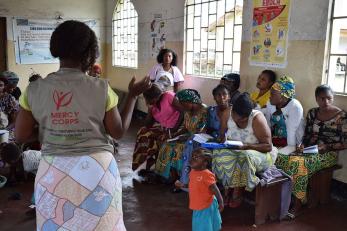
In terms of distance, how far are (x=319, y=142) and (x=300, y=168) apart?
456 mm

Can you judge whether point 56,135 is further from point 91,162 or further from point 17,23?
point 17,23

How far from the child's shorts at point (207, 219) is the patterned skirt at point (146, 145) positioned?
1.67 metres

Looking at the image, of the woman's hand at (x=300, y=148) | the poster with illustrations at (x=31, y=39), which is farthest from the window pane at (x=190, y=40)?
the poster with illustrations at (x=31, y=39)

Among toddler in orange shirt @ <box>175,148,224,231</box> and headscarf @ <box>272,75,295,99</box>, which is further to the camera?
headscarf @ <box>272,75,295,99</box>

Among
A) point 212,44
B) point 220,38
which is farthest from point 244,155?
point 212,44

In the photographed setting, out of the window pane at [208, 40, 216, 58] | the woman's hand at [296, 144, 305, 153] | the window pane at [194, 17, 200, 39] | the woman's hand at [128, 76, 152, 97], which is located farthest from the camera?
the window pane at [194, 17, 200, 39]

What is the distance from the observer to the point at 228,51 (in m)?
5.14

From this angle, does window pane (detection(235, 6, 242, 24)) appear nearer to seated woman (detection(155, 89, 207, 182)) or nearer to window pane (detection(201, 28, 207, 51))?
window pane (detection(201, 28, 207, 51))

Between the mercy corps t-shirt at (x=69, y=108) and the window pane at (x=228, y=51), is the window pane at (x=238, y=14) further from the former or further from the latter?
the mercy corps t-shirt at (x=69, y=108)

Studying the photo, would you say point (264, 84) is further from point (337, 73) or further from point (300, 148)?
point (300, 148)

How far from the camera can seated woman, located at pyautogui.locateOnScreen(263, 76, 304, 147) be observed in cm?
343

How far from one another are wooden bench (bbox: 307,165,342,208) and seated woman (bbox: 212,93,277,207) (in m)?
0.51

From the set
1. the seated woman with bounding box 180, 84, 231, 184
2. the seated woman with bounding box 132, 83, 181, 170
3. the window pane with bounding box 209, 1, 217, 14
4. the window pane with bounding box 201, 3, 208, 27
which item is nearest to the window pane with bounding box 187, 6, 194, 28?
the window pane with bounding box 201, 3, 208, 27

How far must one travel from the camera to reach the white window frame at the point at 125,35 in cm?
768
